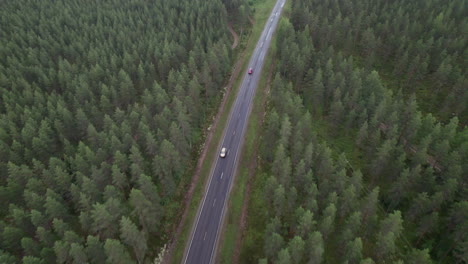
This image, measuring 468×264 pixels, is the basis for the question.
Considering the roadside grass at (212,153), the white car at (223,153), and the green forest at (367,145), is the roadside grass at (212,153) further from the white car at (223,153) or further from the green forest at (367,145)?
the green forest at (367,145)

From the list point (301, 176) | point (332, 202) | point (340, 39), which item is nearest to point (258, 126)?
point (301, 176)

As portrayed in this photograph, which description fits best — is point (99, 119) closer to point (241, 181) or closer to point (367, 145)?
point (241, 181)

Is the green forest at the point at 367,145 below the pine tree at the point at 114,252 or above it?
Answer: above

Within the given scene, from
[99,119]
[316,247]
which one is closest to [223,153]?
[99,119]

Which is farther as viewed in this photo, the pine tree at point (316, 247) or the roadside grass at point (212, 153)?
the roadside grass at point (212, 153)

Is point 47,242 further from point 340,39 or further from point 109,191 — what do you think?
point 340,39

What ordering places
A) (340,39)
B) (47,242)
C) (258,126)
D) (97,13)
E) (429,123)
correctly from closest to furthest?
(47,242), (429,123), (258,126), (340,39), (97,13)

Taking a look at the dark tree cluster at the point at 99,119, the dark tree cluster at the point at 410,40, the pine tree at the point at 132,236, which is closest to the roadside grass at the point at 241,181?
the dark tree cluster at the point at 99,119
